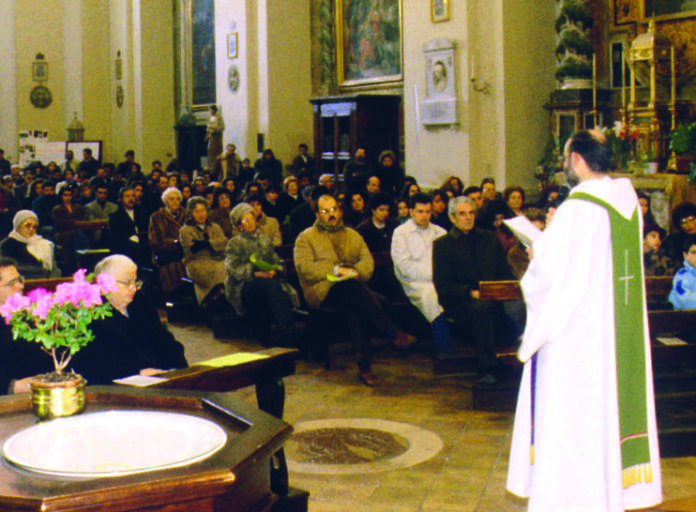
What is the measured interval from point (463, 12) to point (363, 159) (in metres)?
2.55

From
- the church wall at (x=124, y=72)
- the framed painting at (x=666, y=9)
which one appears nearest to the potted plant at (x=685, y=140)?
the framed painting at (x=666, y=9)

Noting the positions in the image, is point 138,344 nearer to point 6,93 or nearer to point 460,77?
point 460,77

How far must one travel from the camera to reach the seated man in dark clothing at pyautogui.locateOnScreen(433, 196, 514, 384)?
6609 mm

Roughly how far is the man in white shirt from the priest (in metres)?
2.95

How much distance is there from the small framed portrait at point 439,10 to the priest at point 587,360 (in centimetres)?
964

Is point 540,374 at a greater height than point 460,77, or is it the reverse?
point 460,77

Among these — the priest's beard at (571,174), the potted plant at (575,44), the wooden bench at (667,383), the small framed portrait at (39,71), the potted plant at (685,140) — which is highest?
the small framed portrait at (39,71)

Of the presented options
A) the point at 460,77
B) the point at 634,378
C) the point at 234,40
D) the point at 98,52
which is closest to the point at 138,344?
the point at 634,378

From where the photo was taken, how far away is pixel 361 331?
6.94m

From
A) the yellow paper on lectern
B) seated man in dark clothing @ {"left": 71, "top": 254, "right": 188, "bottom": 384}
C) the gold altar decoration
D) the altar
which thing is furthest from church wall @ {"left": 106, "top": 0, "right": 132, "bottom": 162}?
the altar

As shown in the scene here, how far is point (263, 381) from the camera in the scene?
4.50m

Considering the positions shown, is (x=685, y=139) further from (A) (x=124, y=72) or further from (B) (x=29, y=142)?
(B) (x=29, y=142)

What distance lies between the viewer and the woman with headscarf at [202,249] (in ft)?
29.3

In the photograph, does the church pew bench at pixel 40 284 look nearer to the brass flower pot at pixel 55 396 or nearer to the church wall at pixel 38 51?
the brass flower pot at pixel 55 396
